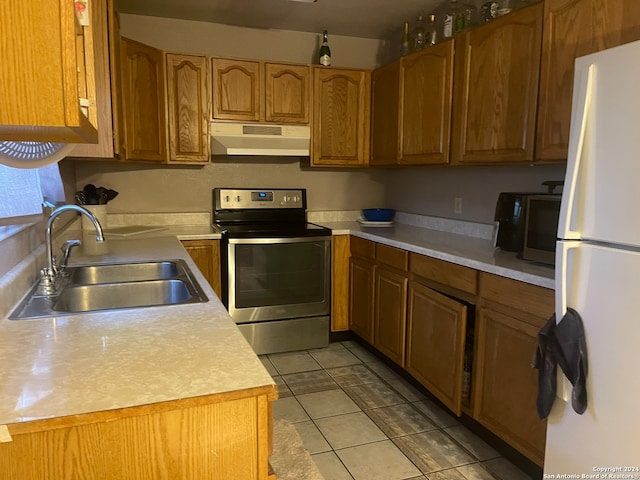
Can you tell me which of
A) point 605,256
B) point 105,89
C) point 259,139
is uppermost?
point 105,89

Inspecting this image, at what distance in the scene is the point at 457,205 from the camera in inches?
126

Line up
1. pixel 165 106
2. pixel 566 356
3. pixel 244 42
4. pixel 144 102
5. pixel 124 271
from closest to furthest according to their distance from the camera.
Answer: pixel 566 356, pixel 124 271, pixel 144 102, pixel 165 106, pixel 244 42

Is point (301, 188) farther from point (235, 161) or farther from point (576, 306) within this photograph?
point (576, 306)

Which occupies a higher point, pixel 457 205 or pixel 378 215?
pixel 457 205

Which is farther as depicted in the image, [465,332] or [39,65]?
[465,332]

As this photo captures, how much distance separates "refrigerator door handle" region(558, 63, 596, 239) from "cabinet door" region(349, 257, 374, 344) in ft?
5.81

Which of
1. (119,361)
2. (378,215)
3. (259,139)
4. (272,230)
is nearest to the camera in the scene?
(119,361)

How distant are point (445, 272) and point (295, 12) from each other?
2139 mm

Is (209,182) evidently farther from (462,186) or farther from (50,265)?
(50,265)

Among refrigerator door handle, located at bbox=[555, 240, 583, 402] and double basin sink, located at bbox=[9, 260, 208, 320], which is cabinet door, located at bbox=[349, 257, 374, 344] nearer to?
double basin sink, located at bbox=[9, 260, 208, 320]

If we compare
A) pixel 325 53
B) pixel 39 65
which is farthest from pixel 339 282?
pixel 39 65

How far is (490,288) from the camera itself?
204cm

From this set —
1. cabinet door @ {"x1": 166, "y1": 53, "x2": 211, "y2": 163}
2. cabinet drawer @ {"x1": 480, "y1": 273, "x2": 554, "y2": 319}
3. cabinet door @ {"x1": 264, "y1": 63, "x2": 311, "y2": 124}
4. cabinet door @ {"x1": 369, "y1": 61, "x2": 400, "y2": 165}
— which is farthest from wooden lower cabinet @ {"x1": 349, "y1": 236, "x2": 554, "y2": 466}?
cabinet door @ {"x1": 166, "y1": 53, "x2": 211, "y2": 163}

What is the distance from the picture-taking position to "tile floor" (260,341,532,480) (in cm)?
202
